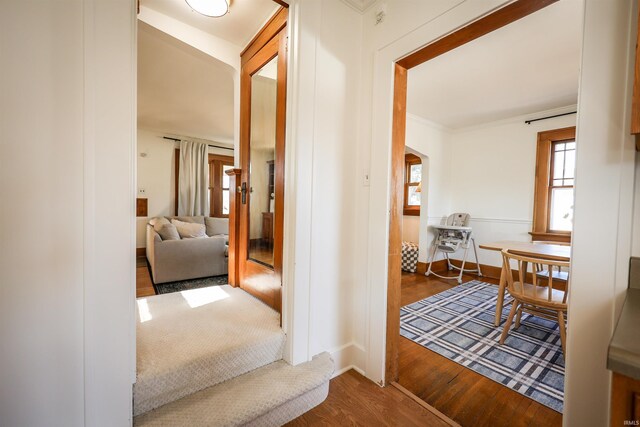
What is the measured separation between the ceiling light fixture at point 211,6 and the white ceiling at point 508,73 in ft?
6.36

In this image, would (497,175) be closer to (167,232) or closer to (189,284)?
(189,284)

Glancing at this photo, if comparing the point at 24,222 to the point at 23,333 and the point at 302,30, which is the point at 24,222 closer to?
the point at 23,333

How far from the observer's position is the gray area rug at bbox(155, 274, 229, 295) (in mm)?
3143

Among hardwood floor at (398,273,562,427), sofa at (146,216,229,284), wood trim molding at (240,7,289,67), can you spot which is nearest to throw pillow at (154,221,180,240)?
sofa at (146,216,229,284)

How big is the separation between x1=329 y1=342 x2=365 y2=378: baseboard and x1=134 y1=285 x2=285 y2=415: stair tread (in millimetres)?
411

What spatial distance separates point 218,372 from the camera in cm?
134

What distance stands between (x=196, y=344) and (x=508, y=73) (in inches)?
149

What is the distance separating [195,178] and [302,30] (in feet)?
16.5

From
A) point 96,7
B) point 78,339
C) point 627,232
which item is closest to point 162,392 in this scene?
point 78,339

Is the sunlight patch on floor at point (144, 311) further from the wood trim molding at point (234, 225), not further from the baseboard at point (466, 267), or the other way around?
the baseboard at point (466, 267)

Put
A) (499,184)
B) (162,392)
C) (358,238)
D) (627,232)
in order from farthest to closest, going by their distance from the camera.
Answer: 1. (499,184)
2. (358,238)
3. (162,392)
4. (627,232)

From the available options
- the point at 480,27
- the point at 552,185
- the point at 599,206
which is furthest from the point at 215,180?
the point at 552,185

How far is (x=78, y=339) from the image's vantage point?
959 millimetres

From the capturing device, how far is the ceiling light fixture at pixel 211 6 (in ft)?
5.44
